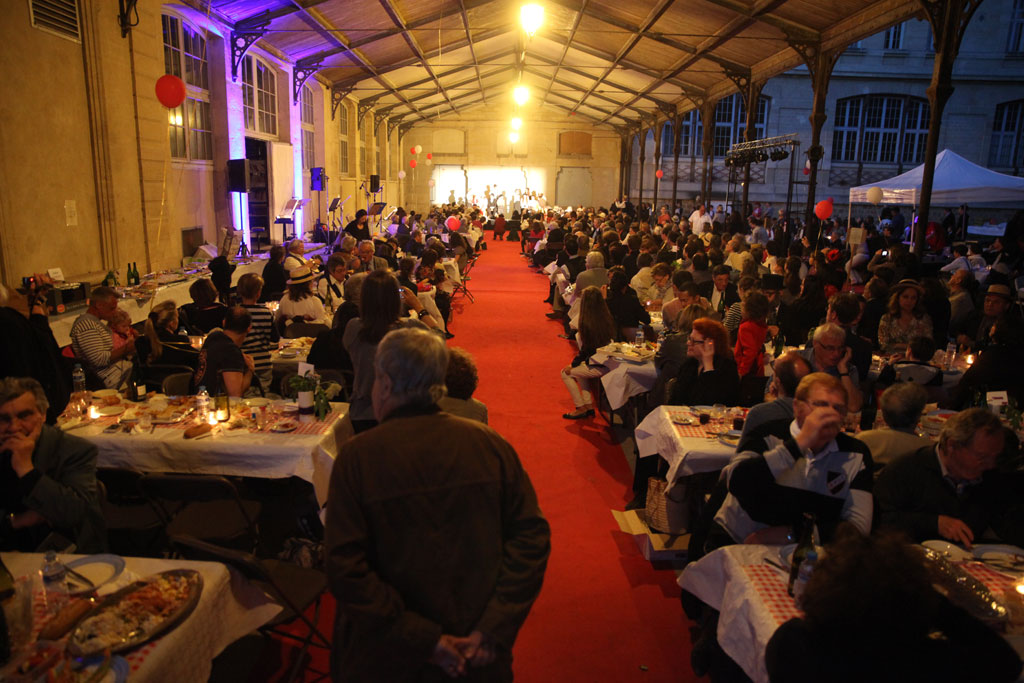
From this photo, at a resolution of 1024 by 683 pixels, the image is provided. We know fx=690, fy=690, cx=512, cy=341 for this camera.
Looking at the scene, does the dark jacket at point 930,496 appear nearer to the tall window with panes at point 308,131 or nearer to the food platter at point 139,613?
the food platter at point 139,613

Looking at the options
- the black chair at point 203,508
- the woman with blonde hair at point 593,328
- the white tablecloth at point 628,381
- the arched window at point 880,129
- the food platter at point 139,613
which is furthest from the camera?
the arched window at point 880,129

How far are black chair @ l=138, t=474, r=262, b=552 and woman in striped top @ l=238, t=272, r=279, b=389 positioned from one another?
1.49 metres

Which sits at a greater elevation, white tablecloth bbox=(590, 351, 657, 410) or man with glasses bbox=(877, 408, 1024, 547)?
man with glasses bbox=(877, 408, 1024, 547)

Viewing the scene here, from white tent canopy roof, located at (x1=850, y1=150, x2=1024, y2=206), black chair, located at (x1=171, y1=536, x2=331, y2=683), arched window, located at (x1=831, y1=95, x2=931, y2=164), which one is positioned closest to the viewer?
black chair, located at (x1=171, y1=536, x2=331, y2=683)

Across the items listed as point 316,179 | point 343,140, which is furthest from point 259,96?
point 343,140

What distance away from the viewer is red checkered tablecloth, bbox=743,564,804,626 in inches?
83.0

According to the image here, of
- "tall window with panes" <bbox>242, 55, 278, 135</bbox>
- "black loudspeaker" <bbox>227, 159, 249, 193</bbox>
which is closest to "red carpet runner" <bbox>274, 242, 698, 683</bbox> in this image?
"black loudspeaker" <bbox>227, 159, 249, 193</bbox>

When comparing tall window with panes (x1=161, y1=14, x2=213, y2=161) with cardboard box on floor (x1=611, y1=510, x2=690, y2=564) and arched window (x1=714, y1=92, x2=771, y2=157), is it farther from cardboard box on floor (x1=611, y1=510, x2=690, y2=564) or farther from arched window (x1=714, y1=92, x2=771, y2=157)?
arched window (x1=714, y1=92, x2=771, y2=157)

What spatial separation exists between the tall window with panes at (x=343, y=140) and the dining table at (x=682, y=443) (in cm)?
1643

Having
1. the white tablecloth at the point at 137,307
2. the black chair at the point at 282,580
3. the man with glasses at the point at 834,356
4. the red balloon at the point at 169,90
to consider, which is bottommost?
the black chair at the point at 282,580

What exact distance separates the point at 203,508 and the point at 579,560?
194 centimetres

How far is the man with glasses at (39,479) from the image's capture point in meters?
2.45

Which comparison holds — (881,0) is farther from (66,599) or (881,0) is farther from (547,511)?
(66,599)

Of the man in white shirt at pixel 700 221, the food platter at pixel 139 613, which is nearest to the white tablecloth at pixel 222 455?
the food platter at pixel 139 613
